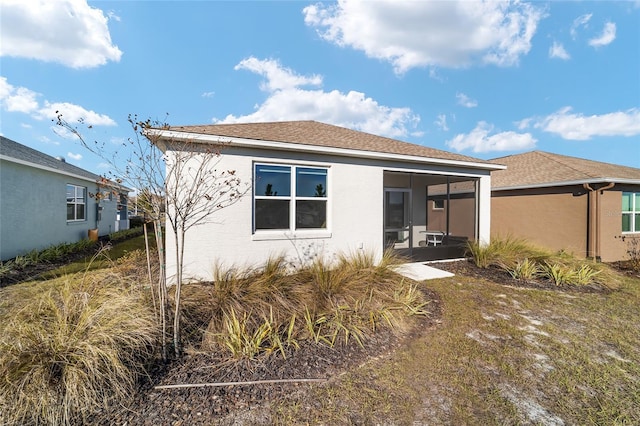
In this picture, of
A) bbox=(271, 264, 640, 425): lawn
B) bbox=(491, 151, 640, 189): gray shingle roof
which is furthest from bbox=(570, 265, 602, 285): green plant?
bbox=(491, 151, 640, 189): gray shingle roof

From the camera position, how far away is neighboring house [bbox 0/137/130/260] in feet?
30.2

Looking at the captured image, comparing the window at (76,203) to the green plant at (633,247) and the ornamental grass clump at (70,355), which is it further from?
the green plant at (633,247)

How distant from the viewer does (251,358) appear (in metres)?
3.17

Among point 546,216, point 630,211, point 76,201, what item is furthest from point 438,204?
point 76,201

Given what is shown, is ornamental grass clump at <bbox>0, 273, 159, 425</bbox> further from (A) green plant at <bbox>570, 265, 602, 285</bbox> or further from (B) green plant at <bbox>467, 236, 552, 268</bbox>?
(A) green plant at <bbox>570, 265, 602, 285</bbox>

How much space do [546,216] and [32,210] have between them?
21.5 metres

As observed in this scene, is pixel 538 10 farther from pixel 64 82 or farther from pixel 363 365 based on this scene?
pixel 64 82

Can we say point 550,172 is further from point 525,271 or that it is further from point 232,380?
point 232,380

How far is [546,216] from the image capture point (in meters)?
11.6

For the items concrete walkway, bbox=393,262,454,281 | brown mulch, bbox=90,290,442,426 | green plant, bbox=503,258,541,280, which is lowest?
brown mulch, bbox=90,290,442,426

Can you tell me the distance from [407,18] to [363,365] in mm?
9841

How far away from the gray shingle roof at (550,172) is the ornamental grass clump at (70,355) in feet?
47.8

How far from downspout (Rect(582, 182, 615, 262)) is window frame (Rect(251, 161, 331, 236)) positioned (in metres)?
10.6

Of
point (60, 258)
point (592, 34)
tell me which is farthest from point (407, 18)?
point (60, 258)
